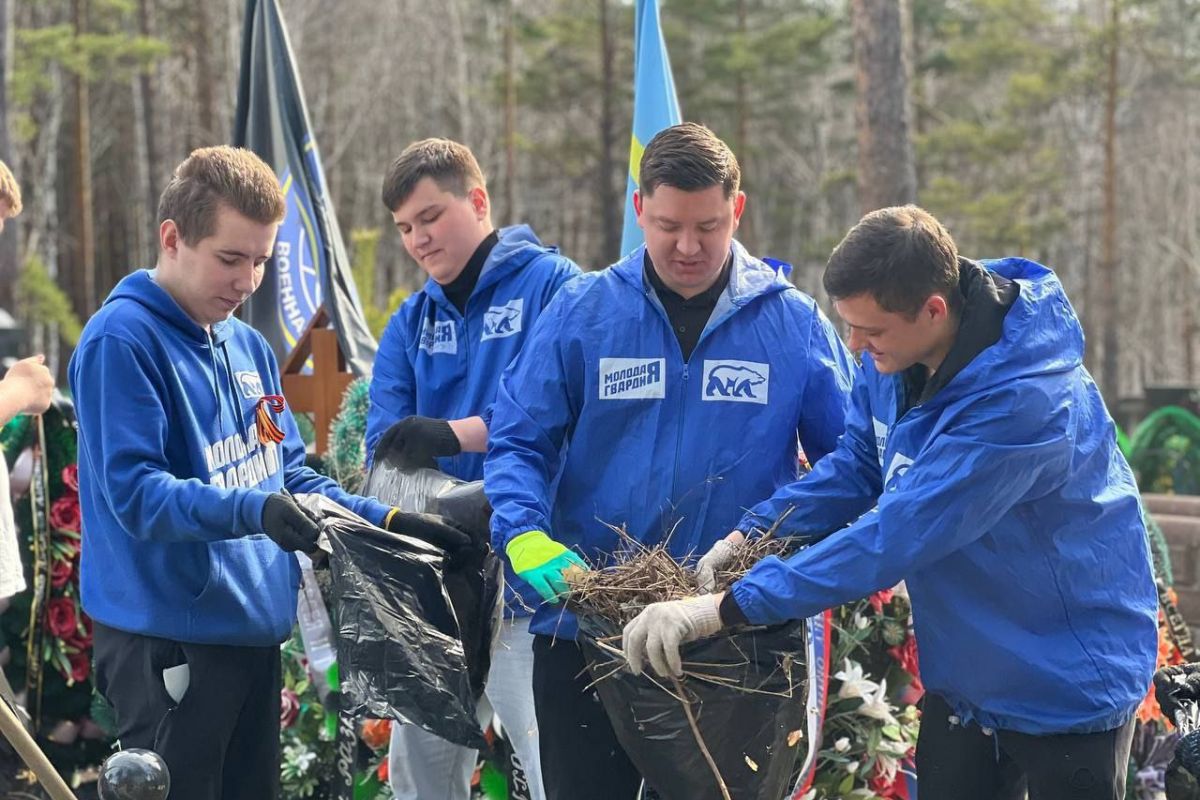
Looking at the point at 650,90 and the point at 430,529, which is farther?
the point at 650,90

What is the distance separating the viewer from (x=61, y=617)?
515 centimetres

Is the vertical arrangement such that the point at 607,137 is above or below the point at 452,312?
above

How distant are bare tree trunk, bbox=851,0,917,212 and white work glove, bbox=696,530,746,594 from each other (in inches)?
236

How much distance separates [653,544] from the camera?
305cm

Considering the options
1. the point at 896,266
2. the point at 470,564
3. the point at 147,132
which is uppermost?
the point at 147,132

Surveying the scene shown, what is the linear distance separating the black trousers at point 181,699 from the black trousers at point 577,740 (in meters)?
0.72

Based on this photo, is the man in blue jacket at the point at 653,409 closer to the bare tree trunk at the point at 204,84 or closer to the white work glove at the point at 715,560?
the white work glove at the point at 715,560

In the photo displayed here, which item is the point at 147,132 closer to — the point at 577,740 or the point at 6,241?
the point at 6,241

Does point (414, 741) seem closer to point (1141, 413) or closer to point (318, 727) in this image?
point (318, 727)

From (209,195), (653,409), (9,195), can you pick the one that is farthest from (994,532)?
(9,195)

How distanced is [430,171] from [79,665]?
102 inches

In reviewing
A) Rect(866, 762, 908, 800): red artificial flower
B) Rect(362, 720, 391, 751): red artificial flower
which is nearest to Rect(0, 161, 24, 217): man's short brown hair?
Rect(362, 720, 391, 751): red artificial flower

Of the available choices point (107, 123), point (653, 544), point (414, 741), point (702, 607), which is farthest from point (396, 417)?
point (107, 123)

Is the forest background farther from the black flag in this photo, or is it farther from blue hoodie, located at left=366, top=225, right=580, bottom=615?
blue hoodie, located at left=366, top=225, right=580, bottom=615
